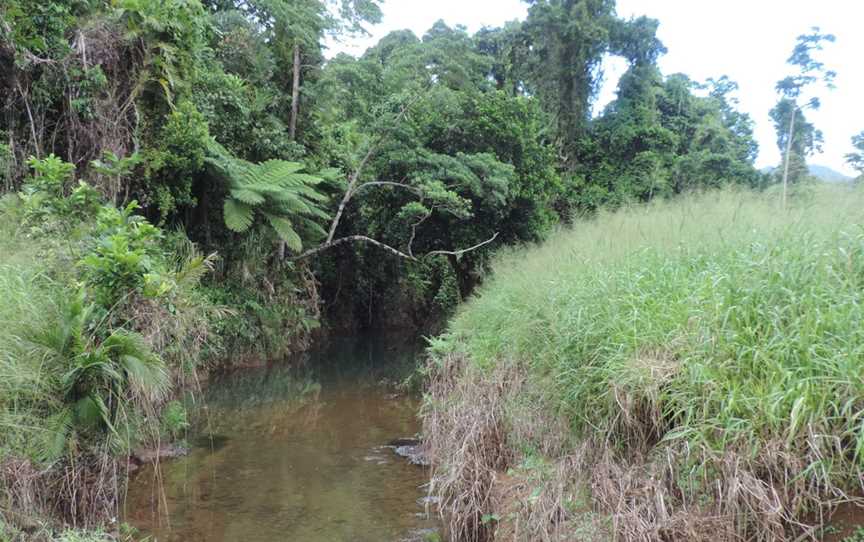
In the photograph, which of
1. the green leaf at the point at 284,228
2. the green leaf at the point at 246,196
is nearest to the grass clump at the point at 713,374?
the green leaf at the point at 246,196

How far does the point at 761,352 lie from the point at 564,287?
2014 millimetres

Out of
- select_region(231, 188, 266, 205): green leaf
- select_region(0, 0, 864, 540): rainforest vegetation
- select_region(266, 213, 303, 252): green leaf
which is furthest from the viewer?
select_region(266, 213, 303, 252): green leaf

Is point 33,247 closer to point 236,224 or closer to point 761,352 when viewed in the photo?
point 761,352

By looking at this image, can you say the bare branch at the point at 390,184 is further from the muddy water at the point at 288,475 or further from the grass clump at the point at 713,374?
the grass clump at the point at 713,374

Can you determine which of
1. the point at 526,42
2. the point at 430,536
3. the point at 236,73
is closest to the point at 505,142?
the point at 526,42

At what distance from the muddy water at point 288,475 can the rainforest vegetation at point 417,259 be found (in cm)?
63

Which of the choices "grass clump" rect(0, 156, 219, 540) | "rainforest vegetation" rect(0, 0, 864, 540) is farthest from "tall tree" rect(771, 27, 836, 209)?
"grass clump" rect(0, 156, 219, 540)

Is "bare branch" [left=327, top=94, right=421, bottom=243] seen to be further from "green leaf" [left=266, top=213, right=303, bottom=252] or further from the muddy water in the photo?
the muddy water

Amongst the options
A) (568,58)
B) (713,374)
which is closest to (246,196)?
(713,374)

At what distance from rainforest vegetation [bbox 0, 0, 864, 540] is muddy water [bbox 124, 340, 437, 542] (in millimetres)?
634

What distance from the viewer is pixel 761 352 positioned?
119 inches

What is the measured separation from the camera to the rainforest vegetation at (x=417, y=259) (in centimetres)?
303

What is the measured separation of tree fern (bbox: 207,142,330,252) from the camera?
11391mm

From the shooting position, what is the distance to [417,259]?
1559 centimetres
